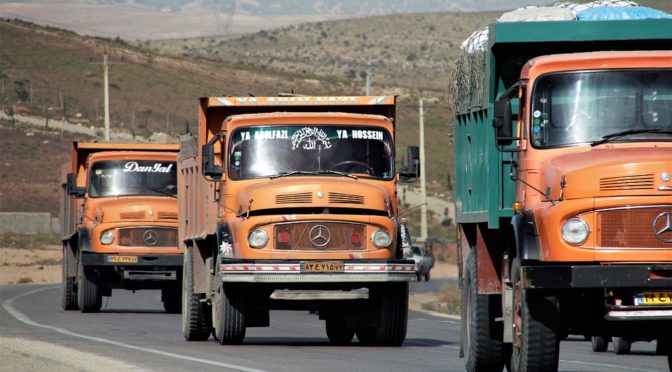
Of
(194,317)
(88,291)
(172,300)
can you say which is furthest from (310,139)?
(172,300)

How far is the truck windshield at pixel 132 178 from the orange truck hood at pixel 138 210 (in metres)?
0.22

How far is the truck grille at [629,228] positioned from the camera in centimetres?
1199

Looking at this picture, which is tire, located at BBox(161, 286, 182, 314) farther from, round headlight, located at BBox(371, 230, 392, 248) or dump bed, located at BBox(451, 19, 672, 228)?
dump bed, located at BBox(451, 19, 672, 228)

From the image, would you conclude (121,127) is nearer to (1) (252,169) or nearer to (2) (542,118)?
(1) (252,169)

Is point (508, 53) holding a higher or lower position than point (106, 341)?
higher

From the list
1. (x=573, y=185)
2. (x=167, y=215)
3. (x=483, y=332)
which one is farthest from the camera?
(x=167, y=215)

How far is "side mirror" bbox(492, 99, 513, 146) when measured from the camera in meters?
12.9

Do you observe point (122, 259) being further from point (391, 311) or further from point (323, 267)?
point (323, 267)

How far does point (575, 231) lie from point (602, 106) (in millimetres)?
1241

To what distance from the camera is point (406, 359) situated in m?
18.0

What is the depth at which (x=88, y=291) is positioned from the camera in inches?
1187

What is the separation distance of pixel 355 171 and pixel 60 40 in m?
106

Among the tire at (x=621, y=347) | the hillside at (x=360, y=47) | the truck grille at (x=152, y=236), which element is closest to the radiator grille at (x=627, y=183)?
the tire at (x=621, y=347)

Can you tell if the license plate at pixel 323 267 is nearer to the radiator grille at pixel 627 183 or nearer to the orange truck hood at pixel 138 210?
the radiator grille at pixel 627 183
